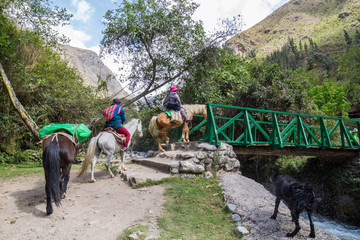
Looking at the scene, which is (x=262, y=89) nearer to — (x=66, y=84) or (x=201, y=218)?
(x=201, y=218)

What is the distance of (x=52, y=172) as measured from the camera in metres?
3.98

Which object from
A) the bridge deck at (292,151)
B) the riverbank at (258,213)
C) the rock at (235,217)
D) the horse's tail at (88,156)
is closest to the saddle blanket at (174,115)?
the bridge deck at (292,151)

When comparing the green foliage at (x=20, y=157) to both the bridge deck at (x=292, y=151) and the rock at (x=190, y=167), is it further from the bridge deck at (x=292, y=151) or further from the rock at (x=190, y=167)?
the bridge deck at (x=292, y=151)

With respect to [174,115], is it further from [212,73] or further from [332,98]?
[332,98]

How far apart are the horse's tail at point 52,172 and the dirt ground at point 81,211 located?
386mm

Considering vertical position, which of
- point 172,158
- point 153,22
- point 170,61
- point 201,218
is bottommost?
point 201,218

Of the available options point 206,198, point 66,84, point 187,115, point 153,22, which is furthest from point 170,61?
point 206,198

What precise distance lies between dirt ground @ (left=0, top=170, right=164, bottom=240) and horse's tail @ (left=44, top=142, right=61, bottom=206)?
39cm

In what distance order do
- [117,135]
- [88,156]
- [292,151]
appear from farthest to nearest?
1. [292,151]
2. [117,135]
3. [88,156]

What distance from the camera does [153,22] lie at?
396 inches

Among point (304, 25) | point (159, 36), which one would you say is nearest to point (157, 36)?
point (159, 36)

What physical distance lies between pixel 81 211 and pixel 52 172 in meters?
0.90

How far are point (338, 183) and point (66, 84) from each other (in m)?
14.3

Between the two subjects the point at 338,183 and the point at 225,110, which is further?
the point at 225,110
